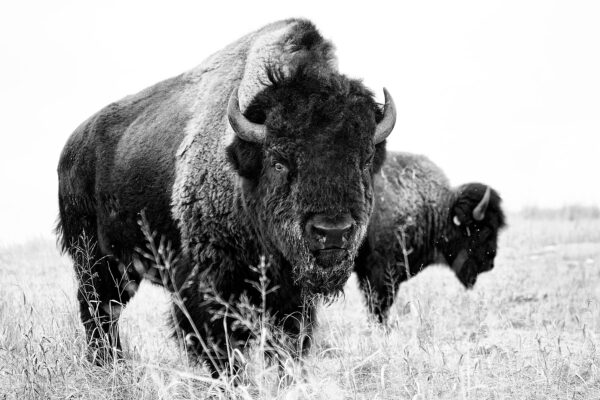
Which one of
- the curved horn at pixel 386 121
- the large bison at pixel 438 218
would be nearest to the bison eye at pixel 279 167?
the curved horn at pixel 386 121

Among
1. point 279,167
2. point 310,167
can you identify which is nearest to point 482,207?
point 279,167

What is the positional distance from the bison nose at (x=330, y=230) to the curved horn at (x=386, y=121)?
32.1 inches

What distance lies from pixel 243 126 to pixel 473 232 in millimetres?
5964

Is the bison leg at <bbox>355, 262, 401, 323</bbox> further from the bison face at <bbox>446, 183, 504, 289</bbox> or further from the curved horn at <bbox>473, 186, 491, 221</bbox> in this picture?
the curved horn at <bbox>473, 186, 491, 221</bbox>

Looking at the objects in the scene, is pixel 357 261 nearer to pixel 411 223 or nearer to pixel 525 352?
pixel 411 223

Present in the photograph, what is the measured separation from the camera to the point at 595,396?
157 inches

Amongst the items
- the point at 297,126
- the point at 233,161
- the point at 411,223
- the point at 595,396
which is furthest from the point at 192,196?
the point at 411,223

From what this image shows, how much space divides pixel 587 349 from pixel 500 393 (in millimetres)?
1521

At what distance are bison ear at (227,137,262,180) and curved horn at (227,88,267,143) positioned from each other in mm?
72

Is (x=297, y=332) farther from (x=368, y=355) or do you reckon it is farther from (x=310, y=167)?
(x=310, y=167)

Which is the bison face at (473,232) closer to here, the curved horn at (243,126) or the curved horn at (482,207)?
the curved horn at (482,207)

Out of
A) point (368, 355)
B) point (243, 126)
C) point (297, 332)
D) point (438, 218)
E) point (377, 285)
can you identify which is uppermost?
point (243, 126)

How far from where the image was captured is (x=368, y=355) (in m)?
4.95

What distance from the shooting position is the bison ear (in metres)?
4.39
